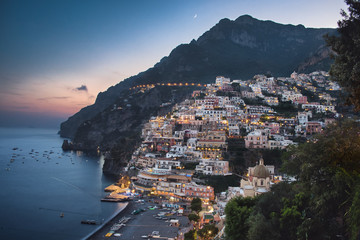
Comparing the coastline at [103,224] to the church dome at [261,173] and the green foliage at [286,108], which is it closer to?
the church dome at [261,173]

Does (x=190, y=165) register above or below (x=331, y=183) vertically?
below

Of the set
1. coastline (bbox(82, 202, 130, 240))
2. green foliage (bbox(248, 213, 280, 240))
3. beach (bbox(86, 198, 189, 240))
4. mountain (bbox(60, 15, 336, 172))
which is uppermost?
mountain (bbox(60, 15, 336, 172))

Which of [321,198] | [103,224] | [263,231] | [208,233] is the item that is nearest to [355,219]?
[321,198]

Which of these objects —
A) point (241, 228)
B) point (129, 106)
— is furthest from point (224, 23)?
point (241, 228)

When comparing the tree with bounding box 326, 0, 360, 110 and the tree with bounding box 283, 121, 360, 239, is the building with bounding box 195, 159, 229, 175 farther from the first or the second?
the tree with bounding box 326, 0, 360, 110

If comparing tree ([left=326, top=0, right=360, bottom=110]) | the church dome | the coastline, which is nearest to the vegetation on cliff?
tree ([left=326, top=0, right=360, bottom=110])

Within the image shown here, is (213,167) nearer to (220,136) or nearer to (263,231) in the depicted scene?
(220,136)

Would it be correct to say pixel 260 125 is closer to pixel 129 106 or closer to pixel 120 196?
pixel 120 196
